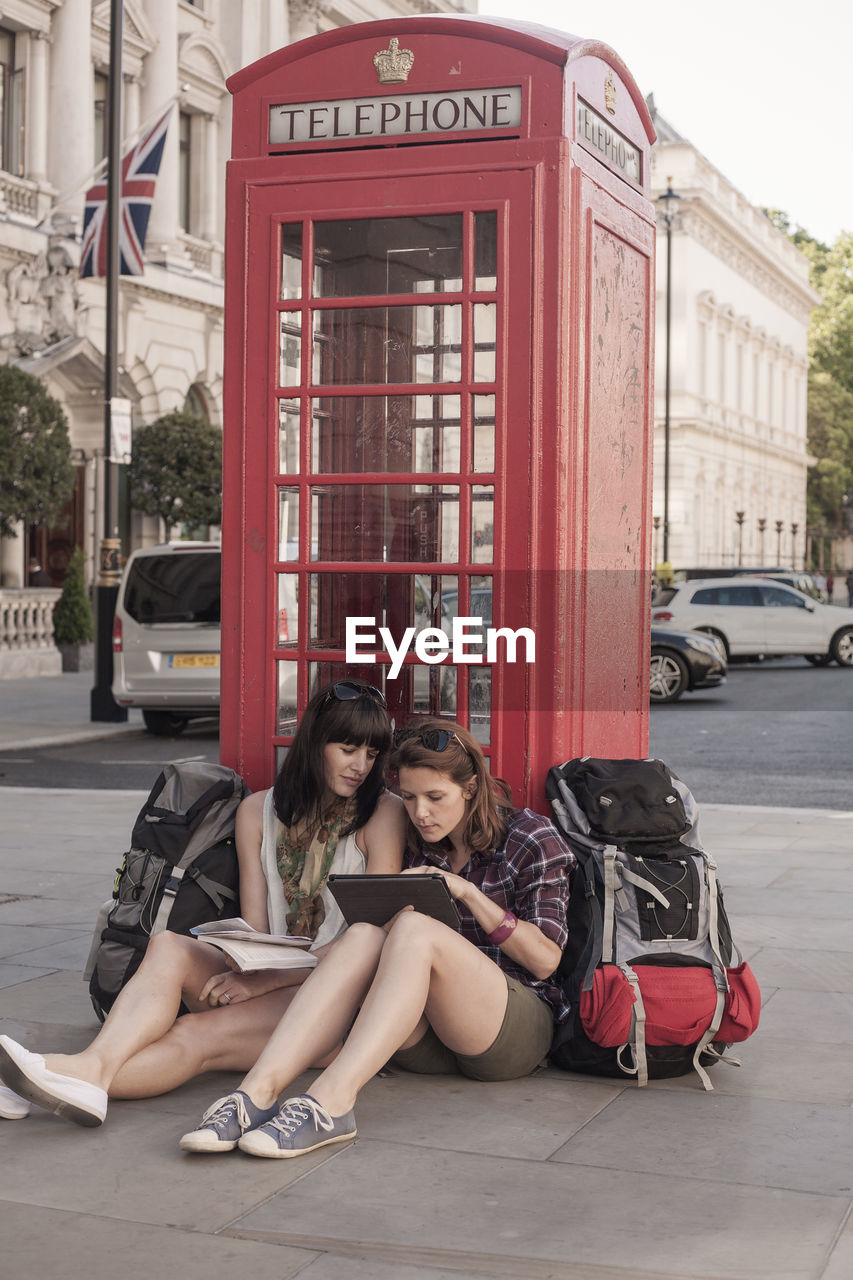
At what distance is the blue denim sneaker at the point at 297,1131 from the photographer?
3980mm

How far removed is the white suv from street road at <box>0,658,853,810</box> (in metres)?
5.48

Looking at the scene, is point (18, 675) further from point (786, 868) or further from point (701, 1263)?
point (701, 1263)

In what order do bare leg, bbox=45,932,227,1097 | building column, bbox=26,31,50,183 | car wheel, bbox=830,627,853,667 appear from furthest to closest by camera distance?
building column, bbox=26,31,50,183 < car wheel, bbox=830,627,853,667 < bare leg, bbox=45,932,227,1097

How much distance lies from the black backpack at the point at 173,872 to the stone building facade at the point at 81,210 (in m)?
19.9

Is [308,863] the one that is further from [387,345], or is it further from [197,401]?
[197,401]

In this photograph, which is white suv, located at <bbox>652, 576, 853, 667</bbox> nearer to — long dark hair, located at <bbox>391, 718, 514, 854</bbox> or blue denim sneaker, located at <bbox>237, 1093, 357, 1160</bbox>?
long dark hair, located at <bbox>391, 718, 514, 854</bbox>

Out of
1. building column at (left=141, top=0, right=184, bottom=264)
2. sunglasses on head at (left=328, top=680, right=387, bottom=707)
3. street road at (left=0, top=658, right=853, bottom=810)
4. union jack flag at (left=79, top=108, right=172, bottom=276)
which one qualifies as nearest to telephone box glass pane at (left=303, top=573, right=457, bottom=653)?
sunglasses on head at (left=328, top=680, right=387, bottom=707)

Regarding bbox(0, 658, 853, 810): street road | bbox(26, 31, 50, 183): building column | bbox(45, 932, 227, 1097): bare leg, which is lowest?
bbox(0, 658, 853, 810): street road

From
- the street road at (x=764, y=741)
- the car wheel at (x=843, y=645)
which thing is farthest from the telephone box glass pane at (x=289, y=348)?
the car wheel at (x=843, y=645)

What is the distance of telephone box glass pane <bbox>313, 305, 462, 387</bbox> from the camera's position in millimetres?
5219

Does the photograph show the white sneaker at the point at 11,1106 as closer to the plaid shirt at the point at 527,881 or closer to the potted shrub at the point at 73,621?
the plaid shirt at the point at 527,881

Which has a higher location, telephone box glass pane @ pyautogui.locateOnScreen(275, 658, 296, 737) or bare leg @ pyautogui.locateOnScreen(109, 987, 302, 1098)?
telephone box glass pane @ pyautogui.locateOnScreen(275, 658, 296, 737)

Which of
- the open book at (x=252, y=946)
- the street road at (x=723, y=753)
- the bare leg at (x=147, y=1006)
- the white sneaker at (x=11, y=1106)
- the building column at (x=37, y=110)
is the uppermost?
the building column at (x=37, y=110)

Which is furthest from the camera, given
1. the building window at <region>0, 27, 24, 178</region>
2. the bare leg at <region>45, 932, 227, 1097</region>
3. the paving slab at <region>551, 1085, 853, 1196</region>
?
the building window at <region>0, 27, 24, 178</region>
